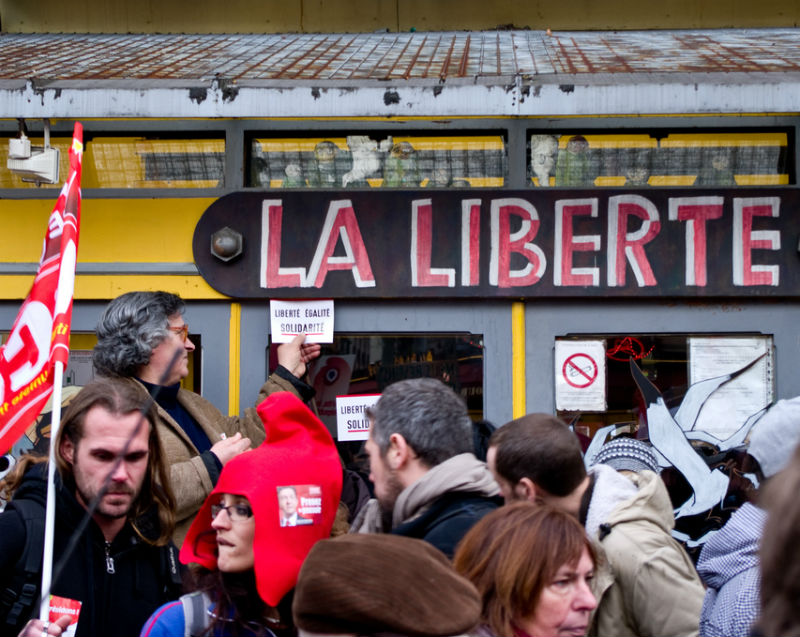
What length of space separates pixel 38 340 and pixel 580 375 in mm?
2908

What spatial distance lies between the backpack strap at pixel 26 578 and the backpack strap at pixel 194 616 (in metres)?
0.54

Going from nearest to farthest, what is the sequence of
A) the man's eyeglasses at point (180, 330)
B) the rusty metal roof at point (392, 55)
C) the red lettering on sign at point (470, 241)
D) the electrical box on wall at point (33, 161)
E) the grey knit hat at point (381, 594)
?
the grey knit hat at point (381, 594) → the man's eyeglasses at point (180, 330) → the rusty metal roof at point (392, 55) → the electrical box on wall at point (33, 161) → the red lettering on sign at point (470, 241)

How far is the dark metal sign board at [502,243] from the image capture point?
5.09 m

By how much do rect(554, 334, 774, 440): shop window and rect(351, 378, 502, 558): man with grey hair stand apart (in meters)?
2.29

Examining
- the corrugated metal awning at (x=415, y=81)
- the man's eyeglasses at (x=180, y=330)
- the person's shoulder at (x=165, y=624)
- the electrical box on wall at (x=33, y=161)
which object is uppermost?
the corrugated metal awning at (x=415, y=81)

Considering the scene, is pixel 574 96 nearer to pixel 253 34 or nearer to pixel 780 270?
pixel 780 270

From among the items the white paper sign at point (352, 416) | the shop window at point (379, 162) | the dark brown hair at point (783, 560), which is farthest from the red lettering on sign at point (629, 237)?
the dark brown hair at point (783, 560)

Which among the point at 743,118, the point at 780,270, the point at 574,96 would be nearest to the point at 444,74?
the point at 574,96

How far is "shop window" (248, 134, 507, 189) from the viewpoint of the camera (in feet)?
17.5

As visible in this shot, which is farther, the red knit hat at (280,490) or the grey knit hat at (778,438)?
the red knit hat at (280,490)

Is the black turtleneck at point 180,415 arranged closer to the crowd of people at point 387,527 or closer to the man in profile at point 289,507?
the crowd of people at point 387,527

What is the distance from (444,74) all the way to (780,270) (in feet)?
7.00

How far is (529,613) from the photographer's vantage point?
88.1 inches

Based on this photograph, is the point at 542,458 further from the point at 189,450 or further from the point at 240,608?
the point at 189,450
